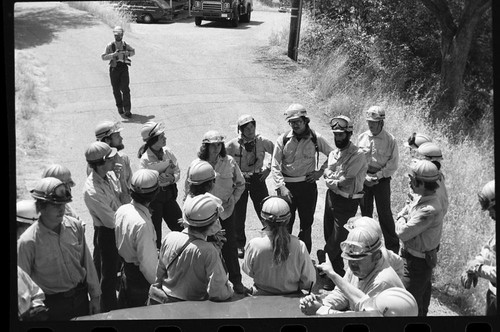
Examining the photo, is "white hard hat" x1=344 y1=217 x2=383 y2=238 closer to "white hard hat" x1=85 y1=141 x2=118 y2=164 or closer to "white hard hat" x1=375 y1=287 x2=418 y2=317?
"white hard hat" x1=375 y1=287 x2=418 y2=317

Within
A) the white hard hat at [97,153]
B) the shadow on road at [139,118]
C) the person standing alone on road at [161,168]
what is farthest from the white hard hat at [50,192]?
the shadow on road at [139,118]

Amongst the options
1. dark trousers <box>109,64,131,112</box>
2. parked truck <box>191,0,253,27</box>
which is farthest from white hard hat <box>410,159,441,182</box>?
parked truck <box>191,0,253,27</box>

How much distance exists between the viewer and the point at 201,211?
201 inches

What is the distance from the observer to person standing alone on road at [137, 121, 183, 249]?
712 cm

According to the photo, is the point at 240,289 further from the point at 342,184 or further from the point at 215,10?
the point at 215,10

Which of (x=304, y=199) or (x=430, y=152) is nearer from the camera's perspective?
(x=430, y=152)

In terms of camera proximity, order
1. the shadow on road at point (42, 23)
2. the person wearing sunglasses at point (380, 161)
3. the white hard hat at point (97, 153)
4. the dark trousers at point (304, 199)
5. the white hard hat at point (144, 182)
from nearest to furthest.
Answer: the white hard hat at point (144, 182) → the white hard hat at point (97, 153) → the dark trousers at point (304, 199) → the person wearing sunglasses at point (380, 161) → the shadow on road at point (42, 23)

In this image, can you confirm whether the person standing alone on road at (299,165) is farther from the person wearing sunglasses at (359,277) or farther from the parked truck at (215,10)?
the parked truck at (215,10)

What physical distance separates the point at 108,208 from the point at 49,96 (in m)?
7.74

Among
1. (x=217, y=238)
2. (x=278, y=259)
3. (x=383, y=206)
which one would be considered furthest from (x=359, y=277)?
(x=383, y=206)

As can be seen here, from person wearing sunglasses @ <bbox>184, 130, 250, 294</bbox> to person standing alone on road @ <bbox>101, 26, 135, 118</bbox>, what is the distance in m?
4.92

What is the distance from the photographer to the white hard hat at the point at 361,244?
474 centimetres

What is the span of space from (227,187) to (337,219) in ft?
4.07

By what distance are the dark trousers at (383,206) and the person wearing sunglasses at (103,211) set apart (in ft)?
10.4
